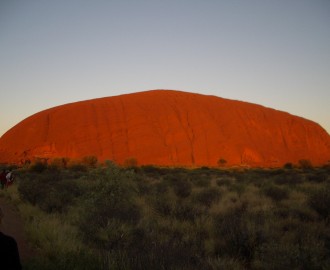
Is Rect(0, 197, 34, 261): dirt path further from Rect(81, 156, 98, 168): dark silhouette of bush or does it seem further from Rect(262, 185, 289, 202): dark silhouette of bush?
Rect(81, 156, 98, 168): dark silhouette of bush

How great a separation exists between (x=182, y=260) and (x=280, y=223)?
370 cm

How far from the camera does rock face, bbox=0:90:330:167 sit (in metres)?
51.2

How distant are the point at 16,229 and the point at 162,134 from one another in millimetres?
44789

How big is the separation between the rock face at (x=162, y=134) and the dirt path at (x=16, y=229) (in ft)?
116

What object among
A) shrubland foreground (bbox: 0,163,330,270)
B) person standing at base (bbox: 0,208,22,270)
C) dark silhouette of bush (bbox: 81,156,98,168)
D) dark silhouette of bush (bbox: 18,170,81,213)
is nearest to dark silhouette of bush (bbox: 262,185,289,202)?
shrubland foreground (bbox: 0,163,330,270)

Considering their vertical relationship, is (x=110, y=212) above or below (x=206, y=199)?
above

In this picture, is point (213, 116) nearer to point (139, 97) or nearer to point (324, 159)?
point (139, 97)

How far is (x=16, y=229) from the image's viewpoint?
29.8 feet

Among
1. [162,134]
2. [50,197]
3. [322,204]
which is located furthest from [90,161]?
[322,204]

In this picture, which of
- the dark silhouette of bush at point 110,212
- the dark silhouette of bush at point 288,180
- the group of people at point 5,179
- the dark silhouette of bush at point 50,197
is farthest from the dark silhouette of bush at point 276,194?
the group of people at point 5,179

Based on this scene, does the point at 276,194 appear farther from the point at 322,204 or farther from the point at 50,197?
the point at 50,197

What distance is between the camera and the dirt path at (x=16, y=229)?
22.2 feet

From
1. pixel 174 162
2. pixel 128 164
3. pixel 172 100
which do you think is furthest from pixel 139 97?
pixel 128 164

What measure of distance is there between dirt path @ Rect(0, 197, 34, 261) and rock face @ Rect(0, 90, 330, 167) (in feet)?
116
